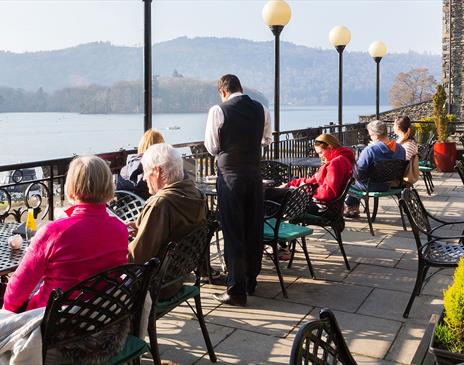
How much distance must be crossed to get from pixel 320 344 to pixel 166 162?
1.71m

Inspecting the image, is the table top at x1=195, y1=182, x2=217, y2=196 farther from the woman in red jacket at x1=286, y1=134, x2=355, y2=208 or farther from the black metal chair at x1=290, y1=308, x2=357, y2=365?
the black metal chair at x1=290, y1=308, x2=357, y2=365

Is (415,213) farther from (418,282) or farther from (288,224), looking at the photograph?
(288,224)

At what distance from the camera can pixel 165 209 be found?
2.94 meters

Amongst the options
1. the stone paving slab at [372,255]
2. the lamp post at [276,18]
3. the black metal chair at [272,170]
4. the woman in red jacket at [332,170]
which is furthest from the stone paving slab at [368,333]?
the lamp post at [276,18]

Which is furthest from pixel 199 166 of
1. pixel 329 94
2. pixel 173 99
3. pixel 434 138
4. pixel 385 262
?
pixel 329 94

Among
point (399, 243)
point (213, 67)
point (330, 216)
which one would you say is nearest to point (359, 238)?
point (399, 243)

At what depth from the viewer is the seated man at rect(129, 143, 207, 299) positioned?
2914 millimetres

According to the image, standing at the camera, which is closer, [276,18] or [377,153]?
[377,153]

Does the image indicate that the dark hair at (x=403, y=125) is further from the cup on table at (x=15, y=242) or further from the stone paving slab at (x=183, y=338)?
the cup on table at (x=15, y=242)

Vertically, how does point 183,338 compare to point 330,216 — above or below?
below

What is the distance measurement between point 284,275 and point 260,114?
1.45m

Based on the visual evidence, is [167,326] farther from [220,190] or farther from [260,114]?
[260,114]

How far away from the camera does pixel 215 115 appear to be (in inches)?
154

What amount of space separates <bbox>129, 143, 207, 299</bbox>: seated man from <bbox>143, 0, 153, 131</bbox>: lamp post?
2.60 metres
